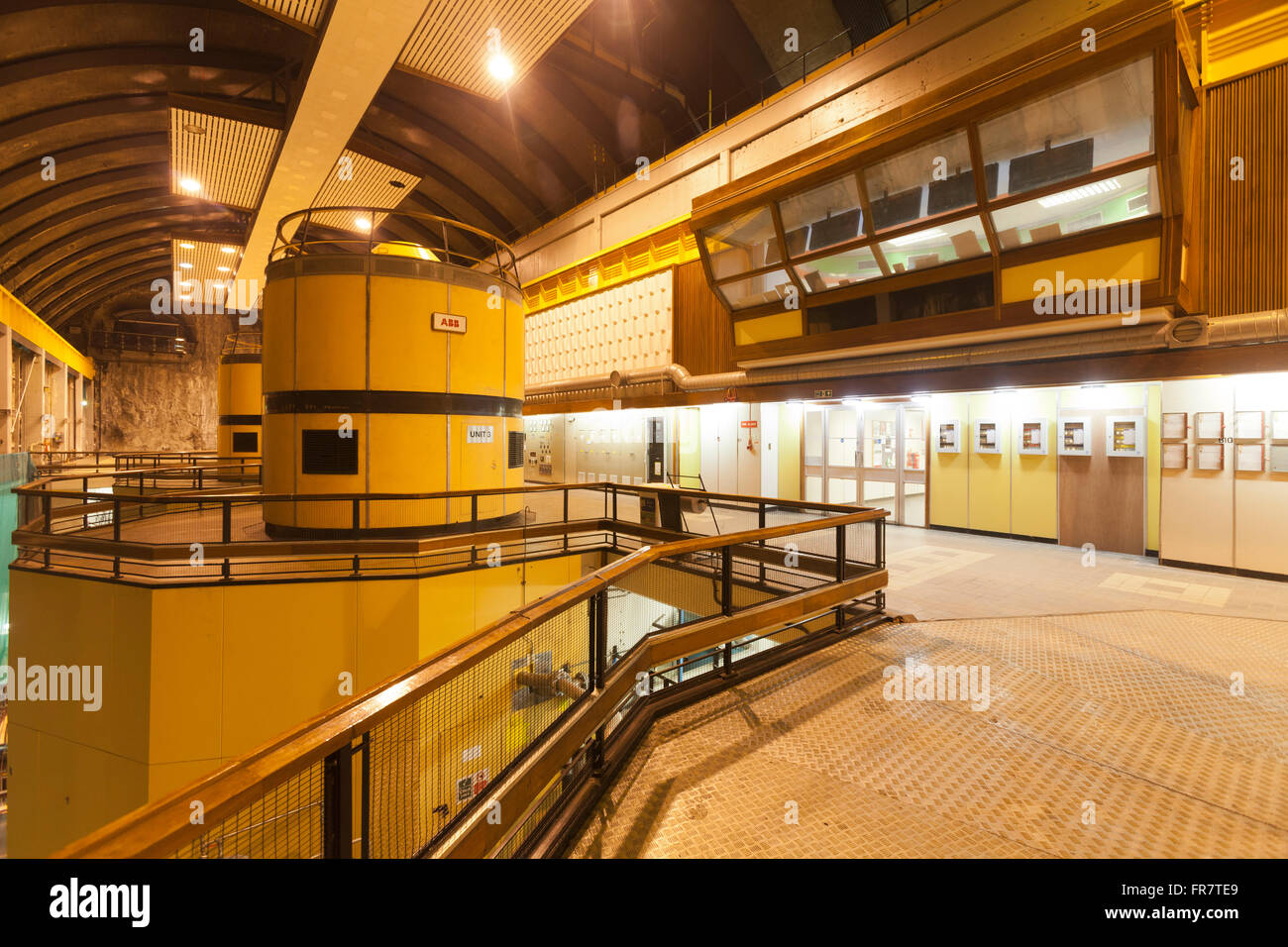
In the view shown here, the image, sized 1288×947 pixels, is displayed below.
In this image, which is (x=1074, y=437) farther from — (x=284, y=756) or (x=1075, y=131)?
(x=284, y=756)

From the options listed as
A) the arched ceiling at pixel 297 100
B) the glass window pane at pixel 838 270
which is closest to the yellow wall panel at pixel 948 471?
the glass window pane at pixel 838 270

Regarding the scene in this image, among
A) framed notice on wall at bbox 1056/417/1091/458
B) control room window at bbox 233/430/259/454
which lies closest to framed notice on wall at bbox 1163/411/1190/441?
framed notice on wall at bbox 1056/417/1091/458

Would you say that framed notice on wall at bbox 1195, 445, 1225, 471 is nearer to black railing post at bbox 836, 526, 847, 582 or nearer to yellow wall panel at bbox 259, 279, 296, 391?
black railing post at bbox 836, 526, 847, 582

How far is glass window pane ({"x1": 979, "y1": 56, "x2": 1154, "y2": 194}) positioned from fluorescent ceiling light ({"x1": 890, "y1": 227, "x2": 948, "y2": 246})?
88 cm

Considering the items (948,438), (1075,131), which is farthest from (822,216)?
(948,438)

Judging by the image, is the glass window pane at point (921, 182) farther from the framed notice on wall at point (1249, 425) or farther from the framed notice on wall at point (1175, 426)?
the framed notice on wall at point (1249, 425)

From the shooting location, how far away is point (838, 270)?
9.17 m

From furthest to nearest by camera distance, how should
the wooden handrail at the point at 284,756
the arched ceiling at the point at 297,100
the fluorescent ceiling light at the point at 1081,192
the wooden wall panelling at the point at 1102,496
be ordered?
1. the arched ceiling at the point at 297,100
2. the wooden wall panelling at the point at 1102,496
3. the fluorescent ceiling light at the point at 1081,192
4. the wooden handrail at the point at 284,756

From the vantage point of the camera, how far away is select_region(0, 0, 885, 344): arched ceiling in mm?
12328

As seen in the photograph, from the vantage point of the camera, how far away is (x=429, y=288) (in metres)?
8.02

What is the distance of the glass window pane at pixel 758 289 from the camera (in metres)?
9.91

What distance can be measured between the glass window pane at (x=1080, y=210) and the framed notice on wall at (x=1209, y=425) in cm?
364
